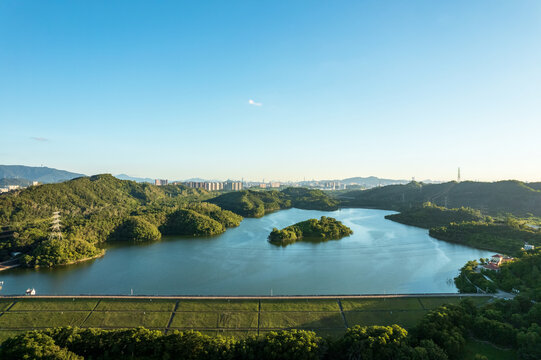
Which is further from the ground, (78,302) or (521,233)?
(521,233)

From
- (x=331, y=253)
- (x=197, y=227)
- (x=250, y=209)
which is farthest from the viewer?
(x=250, y=209)

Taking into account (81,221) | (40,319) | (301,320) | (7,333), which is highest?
(81,221)

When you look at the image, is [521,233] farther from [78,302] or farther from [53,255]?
[53,255]

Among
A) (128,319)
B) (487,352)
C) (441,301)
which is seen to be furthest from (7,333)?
(441,301)

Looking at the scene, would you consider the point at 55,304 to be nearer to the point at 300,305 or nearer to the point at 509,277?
the point at 300,305

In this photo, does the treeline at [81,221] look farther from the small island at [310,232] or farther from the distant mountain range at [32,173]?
the distant mountain range at [32,173]

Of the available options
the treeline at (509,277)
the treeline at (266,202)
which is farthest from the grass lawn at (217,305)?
the treeline at (266,202)

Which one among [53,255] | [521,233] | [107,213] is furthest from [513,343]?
[107,213]
